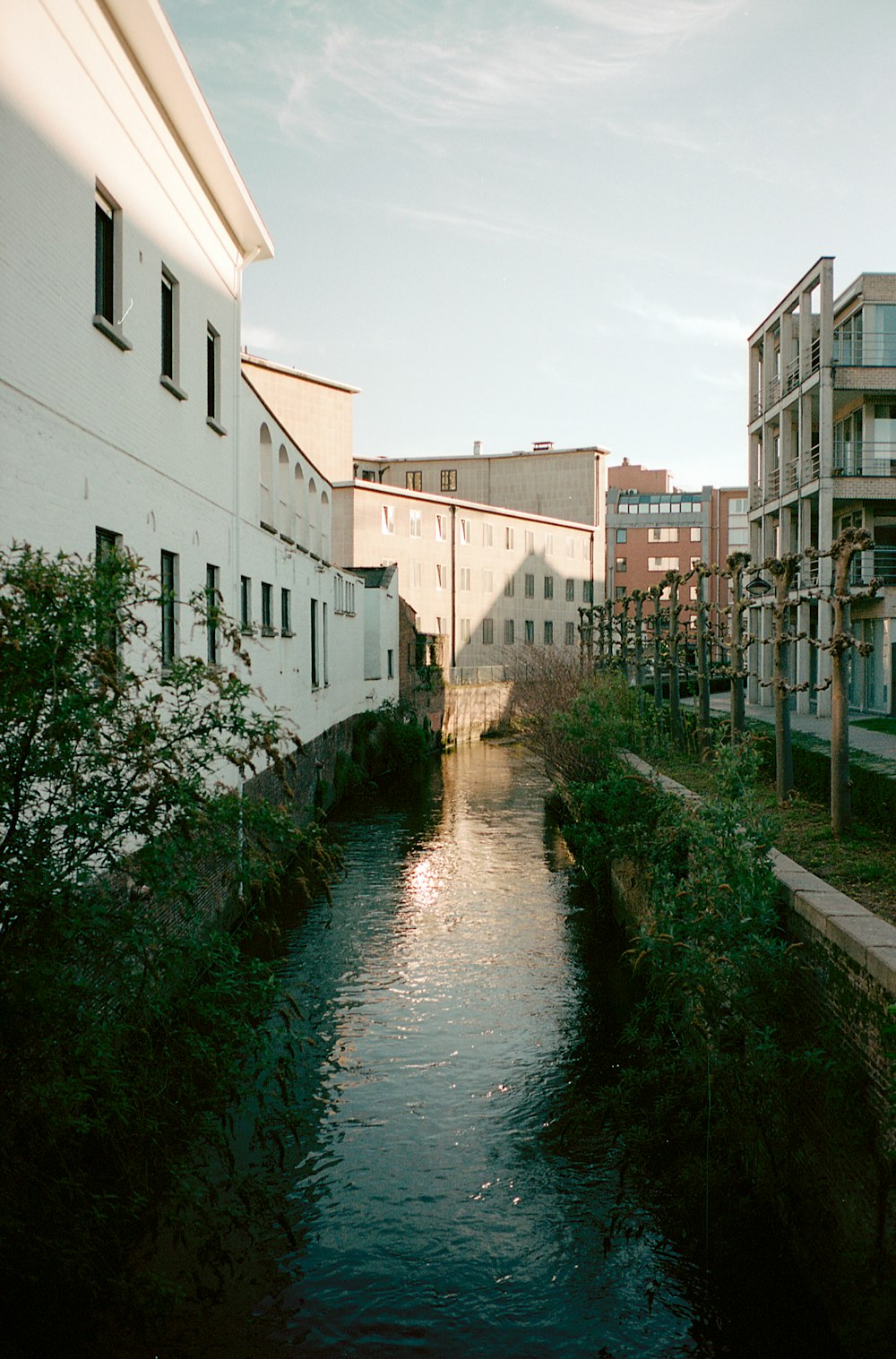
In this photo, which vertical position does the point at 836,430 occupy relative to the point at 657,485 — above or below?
below

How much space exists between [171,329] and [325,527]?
12.9 m

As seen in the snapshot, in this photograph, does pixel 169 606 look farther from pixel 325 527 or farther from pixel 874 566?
pixel 874 566

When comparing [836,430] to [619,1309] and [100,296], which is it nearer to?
[100,296]

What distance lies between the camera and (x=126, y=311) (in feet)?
30.2

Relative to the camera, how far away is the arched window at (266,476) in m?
16.2

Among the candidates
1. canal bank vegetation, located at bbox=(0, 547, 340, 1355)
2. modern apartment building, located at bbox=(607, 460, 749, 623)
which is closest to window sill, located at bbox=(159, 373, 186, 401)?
canal bank vegetation, located at bbox=(0, 547, 340, 1355)

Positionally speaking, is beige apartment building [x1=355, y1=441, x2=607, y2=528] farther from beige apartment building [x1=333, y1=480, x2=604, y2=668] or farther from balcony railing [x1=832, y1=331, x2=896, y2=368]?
balcony railing [x1=832, y1=331, x2=896, y2=368]

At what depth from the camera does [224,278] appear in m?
13.2

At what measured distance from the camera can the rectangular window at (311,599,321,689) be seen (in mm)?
21016

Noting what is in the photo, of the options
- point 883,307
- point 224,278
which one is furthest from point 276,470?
point 883,307

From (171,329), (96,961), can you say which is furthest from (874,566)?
(96,961)

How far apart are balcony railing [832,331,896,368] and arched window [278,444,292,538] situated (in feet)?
55.2

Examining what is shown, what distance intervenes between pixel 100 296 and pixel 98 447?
136 cm

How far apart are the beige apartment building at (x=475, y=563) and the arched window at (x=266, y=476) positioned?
22681mm
